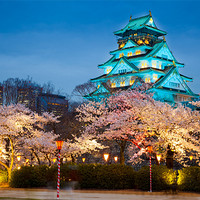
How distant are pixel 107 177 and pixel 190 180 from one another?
655cm

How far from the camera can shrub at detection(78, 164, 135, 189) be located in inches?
1158

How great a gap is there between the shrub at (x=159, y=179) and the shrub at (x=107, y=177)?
3.89 feet

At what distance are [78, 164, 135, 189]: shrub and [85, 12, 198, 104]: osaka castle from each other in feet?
125

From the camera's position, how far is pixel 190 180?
2759 cm

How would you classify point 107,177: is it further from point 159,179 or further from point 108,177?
point 159,179

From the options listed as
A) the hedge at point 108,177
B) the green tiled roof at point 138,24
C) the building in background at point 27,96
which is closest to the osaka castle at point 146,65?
the green tiled roof at point 138,24

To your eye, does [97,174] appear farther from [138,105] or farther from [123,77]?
[123,77]

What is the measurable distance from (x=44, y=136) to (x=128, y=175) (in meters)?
9.60

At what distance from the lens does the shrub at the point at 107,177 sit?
2942 centimetres

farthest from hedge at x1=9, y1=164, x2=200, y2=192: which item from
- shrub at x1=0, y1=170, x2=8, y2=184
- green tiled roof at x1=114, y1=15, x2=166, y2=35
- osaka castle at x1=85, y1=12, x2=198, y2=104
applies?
green tiled roof at x1=114, y1=15, x2=166, y2=35

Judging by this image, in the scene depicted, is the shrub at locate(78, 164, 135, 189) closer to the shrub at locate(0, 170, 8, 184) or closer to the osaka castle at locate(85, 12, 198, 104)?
the shrub at locate(0, 170, 8, 184)

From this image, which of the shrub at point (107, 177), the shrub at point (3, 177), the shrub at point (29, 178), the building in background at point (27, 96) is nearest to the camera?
the shrub at point (107, 177)

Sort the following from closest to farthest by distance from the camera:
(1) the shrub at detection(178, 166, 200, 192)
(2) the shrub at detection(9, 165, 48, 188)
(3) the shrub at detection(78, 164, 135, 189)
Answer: (1) the shrub at detection(178, 166, 200, 192) → (3) the shrub at detection(78, 164, 135, 189) → (2) the shrub at detection(9, 165, 48, 188)

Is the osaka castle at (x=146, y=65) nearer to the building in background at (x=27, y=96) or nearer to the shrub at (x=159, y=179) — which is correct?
the building in background at (x=27, y=96)
